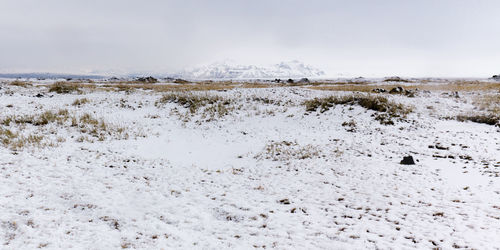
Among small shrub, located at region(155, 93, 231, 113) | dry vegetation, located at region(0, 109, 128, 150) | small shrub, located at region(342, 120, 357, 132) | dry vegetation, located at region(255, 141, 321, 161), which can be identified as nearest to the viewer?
dry vegetation, located at region(0, 109, 128, 150)

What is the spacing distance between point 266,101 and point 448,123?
1834 centimetres

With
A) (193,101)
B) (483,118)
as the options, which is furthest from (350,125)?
(193,101)

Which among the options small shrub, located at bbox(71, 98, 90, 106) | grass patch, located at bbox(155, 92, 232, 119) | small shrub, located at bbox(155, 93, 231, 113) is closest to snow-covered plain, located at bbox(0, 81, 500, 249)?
grass patch, located at bbox(155, 92, 232, 119)

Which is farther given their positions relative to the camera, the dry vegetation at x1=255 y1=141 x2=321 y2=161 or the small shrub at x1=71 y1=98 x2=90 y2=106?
the small shrub at x1=71 y1=98 x2=90 y2=106

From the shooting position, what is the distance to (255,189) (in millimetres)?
10383

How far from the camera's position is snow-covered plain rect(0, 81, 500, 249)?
6.64 meters

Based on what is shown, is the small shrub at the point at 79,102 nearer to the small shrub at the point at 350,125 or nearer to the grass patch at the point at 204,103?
the grass patch at the point at 204,103

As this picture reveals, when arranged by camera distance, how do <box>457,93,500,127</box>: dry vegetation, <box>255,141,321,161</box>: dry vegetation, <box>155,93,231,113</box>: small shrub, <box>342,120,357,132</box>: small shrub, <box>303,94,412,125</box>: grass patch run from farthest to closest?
<box>155,93,231,113</box>: small shrub → <box>303,94,412,125</box>: grass patch → <box>457,93,500,127</box>: dry vegetation → <box>342,120,357,132</box>: small shrub → <box>255,141,321,161</box>: dry vegetation

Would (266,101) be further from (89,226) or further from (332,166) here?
(89,226)

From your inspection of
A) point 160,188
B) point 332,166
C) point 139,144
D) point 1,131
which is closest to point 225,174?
point 160,188

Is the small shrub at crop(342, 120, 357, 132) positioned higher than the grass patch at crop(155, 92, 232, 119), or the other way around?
the grass patch at crop(155, 92, 232, 119)

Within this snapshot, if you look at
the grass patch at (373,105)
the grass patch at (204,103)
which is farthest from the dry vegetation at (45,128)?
the grass patch at (373,105)

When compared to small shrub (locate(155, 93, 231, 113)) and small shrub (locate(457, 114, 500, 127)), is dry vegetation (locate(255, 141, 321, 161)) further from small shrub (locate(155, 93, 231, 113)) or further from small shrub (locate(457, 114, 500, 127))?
small shrub (locate(457, 114, 500, 127))

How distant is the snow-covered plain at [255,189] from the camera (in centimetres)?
664
